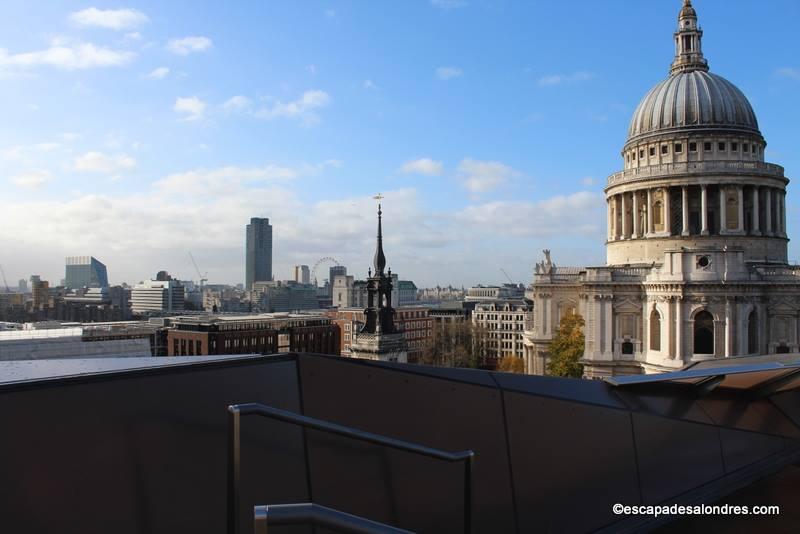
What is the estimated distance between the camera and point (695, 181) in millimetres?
51031

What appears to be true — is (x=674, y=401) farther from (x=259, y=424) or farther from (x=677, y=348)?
(x=677, y=348)

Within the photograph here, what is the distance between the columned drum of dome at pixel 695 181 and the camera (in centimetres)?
5078

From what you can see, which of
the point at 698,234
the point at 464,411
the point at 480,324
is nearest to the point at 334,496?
the point at 464,411

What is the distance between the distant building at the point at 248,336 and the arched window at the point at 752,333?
48.3 metres

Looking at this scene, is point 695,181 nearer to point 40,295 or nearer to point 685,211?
point 685,211

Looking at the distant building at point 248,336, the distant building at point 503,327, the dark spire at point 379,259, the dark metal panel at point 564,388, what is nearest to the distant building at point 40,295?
the distant building at point 248,336

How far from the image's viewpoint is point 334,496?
18.7 feet

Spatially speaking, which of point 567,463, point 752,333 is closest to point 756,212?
point 752,333

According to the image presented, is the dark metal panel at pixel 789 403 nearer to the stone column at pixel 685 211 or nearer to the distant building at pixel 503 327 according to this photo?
the stone column at pixel 685 211

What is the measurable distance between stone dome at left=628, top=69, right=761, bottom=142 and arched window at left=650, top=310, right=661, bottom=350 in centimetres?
1917

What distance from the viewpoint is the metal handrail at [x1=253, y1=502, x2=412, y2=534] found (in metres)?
2.48

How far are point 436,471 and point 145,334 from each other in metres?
84.8

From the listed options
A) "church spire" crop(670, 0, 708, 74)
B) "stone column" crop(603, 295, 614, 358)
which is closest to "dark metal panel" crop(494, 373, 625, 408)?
"stone column" crop(603, 295, 614, 358)

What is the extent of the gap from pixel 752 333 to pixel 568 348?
15.0m
